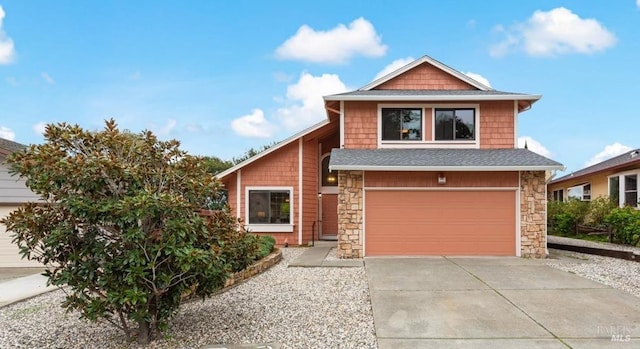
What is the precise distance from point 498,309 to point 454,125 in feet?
23.2

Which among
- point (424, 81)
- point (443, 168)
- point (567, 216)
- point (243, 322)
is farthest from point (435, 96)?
point (567, 216)

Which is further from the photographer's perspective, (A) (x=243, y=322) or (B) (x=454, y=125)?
(B) (x=454, y=125)

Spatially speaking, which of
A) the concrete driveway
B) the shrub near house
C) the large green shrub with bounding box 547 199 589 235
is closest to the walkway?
the concrete driveway

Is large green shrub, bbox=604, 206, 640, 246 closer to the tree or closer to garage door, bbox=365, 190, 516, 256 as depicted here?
garage door, bbox=365, 190, 516, 256

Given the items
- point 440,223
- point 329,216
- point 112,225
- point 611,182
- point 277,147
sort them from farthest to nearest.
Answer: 1. point 611,182
2. point 329,216
3. point 277,147
4. point 440,223
5. point 112,225

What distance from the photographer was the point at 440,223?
11047 mm

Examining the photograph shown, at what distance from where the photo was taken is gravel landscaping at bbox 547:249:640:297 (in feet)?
25.7

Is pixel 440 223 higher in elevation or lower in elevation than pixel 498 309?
higher

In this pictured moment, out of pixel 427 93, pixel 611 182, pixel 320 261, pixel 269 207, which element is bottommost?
pixel 320 261

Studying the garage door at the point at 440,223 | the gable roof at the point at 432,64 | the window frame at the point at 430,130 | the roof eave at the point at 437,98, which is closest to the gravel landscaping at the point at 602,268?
the garage door at the point at 440,223

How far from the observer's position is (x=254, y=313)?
19.3 feet

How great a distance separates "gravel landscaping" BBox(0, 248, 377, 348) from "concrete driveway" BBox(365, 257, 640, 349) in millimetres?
407

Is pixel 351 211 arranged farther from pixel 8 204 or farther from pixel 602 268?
pixel 8 204

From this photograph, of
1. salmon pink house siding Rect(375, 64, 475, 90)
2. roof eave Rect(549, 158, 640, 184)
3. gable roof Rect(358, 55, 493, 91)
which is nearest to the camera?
gable roof Rect(358, 55, 493, 91)
